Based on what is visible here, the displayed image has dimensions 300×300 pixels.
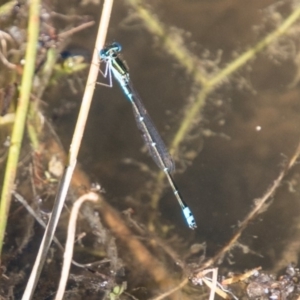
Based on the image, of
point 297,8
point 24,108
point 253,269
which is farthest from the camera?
point 297,8

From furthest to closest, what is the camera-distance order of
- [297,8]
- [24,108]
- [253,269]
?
[297,8], [253,269], [24,108]

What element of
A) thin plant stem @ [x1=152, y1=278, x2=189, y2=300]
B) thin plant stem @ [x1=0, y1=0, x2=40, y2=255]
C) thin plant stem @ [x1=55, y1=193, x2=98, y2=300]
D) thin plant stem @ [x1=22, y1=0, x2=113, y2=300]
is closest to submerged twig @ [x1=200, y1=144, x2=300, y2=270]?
thin plant stem @ [x1=152, y1=278, x2=189, y2=300]

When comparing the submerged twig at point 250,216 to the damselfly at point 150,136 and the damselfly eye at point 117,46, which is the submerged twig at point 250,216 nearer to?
the damselfly at point 150,136

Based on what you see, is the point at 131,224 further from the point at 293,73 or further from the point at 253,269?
the point at 293,73

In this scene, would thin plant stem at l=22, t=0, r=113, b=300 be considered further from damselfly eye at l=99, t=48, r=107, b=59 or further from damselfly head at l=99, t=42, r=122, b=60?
damselfly head at l=99, t=42, r=122, b=60

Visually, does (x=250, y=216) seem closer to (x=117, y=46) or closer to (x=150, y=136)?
(x=150, y=136)

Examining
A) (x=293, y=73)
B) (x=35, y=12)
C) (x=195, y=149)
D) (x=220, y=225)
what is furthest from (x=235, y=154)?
(x=35, y=12)
